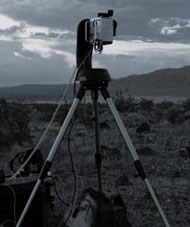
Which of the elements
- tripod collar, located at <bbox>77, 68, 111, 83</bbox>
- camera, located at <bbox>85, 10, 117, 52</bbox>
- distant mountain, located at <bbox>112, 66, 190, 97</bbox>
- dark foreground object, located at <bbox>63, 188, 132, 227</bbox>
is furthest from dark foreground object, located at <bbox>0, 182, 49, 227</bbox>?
distant mountain, located at <bbox>112, 66, 190, 97</bbox>

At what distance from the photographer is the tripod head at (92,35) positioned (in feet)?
16.0

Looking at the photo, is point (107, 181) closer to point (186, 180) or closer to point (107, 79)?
point (186, 180)

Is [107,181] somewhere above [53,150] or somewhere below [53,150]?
below

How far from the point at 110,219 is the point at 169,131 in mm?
12163

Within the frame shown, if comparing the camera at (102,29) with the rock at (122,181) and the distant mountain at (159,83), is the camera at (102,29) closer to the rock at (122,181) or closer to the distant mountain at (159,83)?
the rock at (122,181)

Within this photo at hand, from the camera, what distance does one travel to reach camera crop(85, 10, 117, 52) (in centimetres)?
486

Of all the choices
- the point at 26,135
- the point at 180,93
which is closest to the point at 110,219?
the point at 26,135

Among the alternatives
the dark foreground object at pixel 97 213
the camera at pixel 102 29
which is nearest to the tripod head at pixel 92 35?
the camera at pixel 102 29

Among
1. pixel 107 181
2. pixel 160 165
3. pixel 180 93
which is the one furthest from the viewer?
pixel 180 93

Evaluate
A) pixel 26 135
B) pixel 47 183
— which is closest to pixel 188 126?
pixel 26 135

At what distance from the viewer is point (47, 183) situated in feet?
18.7

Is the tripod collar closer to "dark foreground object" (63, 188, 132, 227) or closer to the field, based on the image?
the field

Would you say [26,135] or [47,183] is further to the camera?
[26,135]

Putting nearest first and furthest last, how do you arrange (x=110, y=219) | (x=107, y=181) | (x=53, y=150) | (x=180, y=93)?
1. (x=53, y=150)
2. (x=110, y=219)
3. (x=107, y=181)
4. (x=180, y=93)
